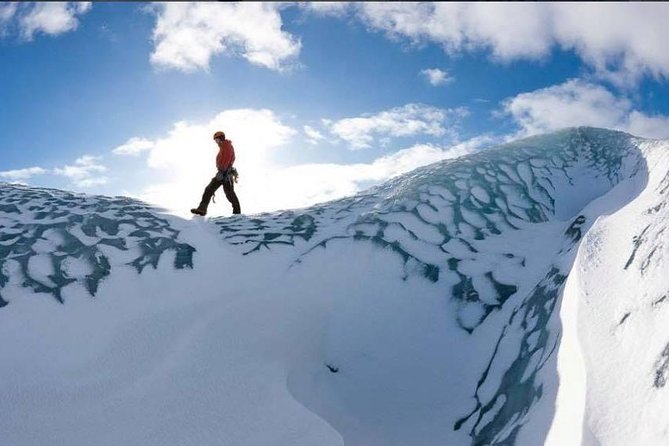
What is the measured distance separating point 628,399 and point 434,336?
299cm

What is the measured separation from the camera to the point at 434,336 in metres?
6.41

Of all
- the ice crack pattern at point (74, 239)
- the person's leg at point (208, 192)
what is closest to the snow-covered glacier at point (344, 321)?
the ice crack pattern at point (74, 239)

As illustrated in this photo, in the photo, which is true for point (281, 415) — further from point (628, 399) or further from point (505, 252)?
point (505, 252)

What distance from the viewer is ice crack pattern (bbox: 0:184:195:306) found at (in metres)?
6.82

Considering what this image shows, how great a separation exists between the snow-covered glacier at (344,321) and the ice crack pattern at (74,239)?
31 mm

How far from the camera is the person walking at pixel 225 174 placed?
10602 mm

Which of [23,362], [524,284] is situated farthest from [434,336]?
[23,362]

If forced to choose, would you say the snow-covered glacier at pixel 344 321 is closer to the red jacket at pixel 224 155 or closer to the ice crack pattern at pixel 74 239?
the ice crack pattern at pixel 74 239

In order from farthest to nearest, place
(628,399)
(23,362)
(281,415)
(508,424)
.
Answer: (23,362), (281,415), (508,424), (628,399)

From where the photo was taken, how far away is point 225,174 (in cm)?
1062

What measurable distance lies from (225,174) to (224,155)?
1.22 ft

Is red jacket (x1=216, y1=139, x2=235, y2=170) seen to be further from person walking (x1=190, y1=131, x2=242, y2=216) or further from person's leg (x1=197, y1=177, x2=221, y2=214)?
person's leg (x1=197, y1=177, x2=221, y2=214)

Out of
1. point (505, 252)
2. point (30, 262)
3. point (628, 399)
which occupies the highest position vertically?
point (30, 262)

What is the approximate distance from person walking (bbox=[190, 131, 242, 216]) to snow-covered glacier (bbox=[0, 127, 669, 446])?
1503mm
